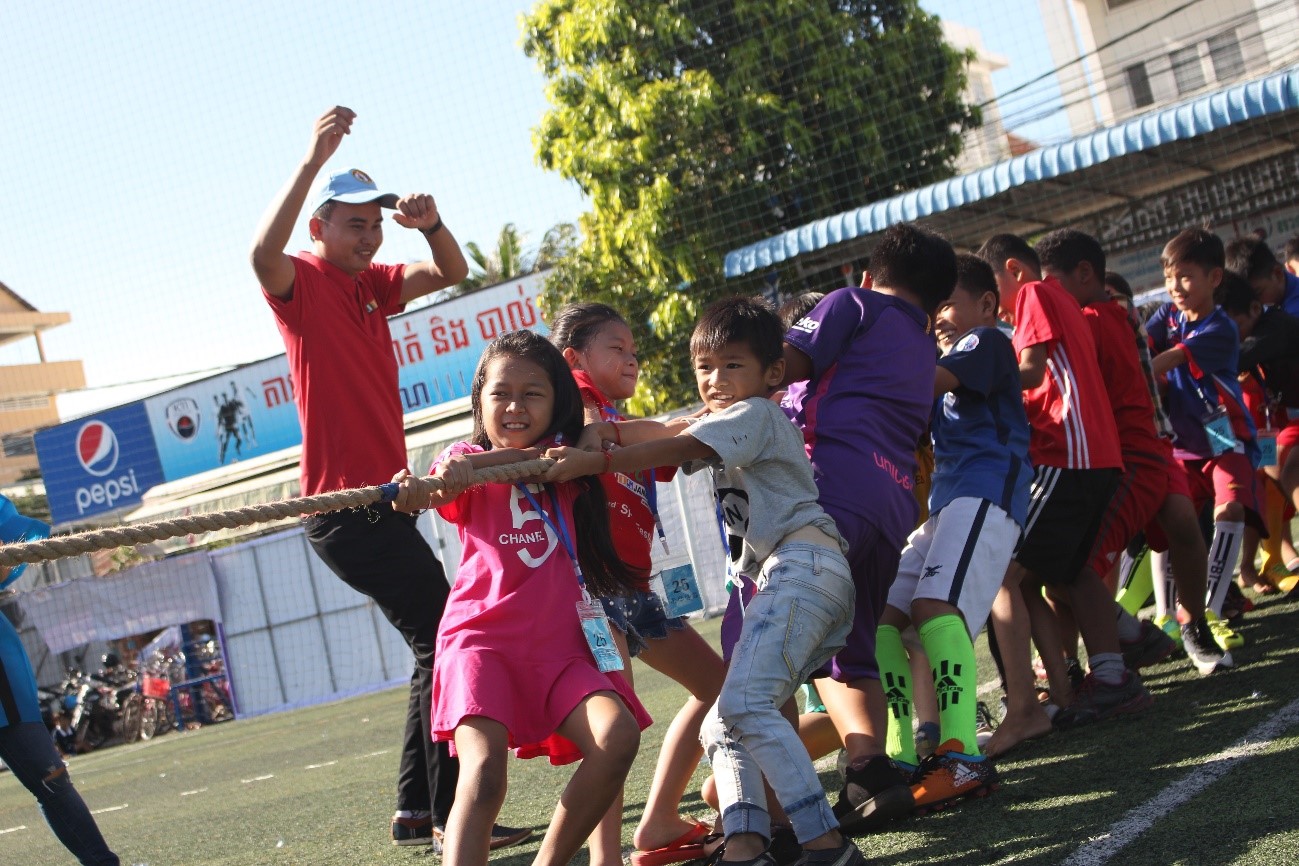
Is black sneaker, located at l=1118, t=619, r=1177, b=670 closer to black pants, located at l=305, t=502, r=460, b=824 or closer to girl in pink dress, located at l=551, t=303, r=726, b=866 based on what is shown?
girl in pink dress, located at l=551, t=303, r=726, b=866

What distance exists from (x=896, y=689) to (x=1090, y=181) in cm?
1228

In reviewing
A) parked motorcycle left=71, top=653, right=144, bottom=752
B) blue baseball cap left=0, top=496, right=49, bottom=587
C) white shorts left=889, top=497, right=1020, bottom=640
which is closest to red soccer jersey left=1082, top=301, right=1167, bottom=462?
white shorts left=889, top=497, right=1020, bottom=640

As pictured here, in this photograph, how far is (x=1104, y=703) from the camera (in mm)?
4223

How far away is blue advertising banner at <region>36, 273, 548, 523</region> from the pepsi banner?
2cm

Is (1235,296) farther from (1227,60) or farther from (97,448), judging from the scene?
(97,448)

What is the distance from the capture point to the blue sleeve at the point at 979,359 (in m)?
3.83

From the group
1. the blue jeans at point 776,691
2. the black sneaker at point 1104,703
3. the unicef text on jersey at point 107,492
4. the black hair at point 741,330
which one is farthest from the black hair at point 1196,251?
the unicef text on jersey at point 107,492

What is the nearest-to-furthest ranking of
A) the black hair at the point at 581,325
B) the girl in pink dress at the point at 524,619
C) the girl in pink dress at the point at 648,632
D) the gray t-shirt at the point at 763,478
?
the girl in pink dress at the point at 524,619, the gray t-shirt at the point at 763,478, the girl in pink dress at the point at 648,632, the black hair at the point at 581,325

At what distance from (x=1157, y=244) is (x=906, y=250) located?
13.1 m

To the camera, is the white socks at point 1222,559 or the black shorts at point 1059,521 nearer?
the black shorts at point 1059,521

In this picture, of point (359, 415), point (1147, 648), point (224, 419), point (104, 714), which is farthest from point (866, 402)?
point (224, 419)

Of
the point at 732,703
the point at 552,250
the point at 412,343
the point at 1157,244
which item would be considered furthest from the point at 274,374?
the point at 732,703

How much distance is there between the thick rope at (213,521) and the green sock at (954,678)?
4.47ft

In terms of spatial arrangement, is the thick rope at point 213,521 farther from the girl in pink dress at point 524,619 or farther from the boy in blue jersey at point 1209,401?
the boy in blue jersey at point 1209,401
